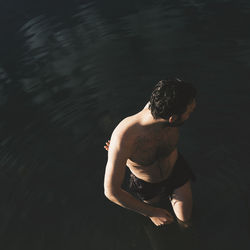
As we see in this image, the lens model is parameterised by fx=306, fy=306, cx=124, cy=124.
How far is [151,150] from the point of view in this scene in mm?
3412

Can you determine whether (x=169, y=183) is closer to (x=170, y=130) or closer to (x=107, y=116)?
(x=170, y=130)

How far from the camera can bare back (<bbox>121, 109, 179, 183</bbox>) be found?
3193mm

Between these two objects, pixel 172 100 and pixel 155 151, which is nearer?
pixel 172 100

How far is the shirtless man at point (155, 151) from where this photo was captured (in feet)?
9.86

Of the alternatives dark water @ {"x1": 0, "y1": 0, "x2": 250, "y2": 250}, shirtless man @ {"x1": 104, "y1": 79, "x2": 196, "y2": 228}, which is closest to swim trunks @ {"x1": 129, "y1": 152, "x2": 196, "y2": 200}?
shirtless man @ {"x1": 104, "y1": 79, "x2": 196, "y2": 228}

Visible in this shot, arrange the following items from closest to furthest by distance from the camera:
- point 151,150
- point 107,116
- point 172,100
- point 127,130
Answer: point 172,100
point 127,130
point 151,150
point 107,116

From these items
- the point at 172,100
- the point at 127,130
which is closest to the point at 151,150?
the point at 127,130

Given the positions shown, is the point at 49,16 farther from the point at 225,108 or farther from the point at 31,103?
the point at 225,108

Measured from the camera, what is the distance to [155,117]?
3.09 metres

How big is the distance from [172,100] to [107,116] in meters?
4.18

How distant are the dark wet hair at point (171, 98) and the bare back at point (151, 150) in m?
0.25

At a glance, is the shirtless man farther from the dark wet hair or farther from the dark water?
the dark water

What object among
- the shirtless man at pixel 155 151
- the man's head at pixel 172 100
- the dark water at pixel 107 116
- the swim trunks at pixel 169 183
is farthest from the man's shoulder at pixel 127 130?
the dark water at pixel 107 116

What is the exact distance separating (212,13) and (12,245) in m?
10.2
